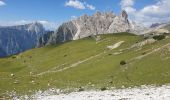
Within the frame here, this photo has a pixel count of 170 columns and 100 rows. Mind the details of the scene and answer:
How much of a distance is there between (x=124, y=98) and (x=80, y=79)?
115ft

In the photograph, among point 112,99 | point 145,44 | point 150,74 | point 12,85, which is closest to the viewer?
point 112,99

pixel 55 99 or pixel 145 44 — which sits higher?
pixel 145 44

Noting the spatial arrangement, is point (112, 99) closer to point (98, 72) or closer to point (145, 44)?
point (98, 72)

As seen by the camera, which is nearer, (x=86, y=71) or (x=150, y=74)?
(x=150, y=74)

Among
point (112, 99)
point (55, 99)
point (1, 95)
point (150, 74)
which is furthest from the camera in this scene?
point (150, 74)

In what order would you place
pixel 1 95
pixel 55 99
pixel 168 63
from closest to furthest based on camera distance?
pixel 55 99, pixel 1 95, pixel 168 63

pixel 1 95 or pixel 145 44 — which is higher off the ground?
pixel 145 44

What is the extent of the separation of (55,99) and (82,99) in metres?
3.39

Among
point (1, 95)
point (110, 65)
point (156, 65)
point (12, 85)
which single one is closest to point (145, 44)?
point (110, 65)

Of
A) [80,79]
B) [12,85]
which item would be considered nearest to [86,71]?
[80,79]

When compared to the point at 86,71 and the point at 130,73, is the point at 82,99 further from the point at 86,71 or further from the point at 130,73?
the point at 86,71

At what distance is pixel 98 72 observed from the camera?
261 feet

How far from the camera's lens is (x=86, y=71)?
82.9 metres

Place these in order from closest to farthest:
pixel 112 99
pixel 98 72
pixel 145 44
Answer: pixel 112 99
pixel 98 72
pixel 145 44
